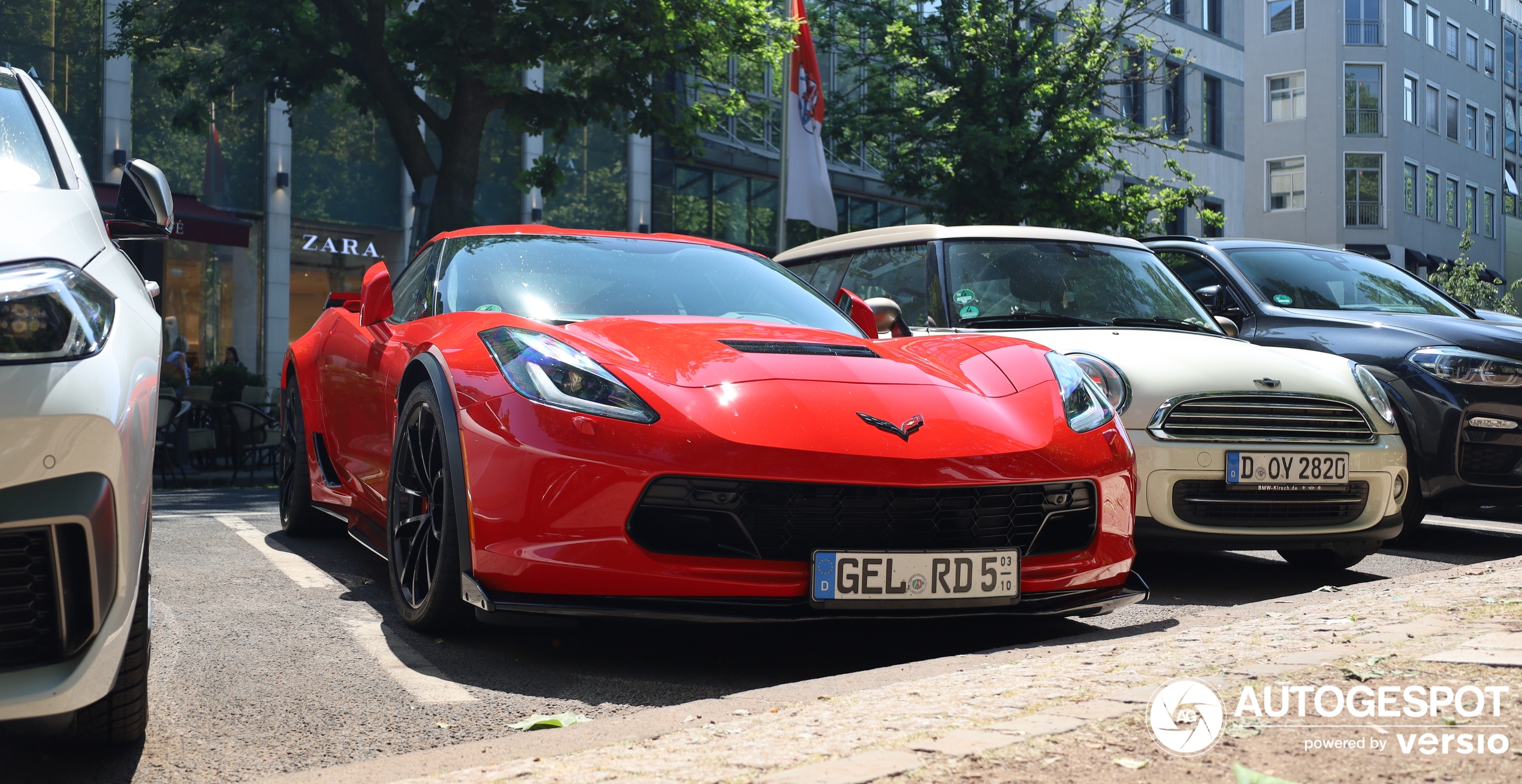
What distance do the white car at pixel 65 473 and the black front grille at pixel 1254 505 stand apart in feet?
12.2

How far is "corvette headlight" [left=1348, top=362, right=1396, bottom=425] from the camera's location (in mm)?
5602

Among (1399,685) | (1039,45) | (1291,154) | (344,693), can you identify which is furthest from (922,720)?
(1291,154)

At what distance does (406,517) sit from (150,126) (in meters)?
18.8

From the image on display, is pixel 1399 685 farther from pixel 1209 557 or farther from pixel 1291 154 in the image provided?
pixel 1291 154

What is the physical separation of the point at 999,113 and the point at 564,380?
18090mm

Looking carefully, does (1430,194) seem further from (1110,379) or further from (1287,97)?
(1110,379)

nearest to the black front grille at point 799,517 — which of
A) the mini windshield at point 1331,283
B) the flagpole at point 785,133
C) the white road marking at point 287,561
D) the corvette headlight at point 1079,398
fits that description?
the corvette headlight at point 1079,398

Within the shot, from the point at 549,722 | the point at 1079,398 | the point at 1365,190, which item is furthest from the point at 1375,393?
the point at 1365,190

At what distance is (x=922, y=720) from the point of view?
2689 mm

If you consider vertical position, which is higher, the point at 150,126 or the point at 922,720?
the point at 150,126

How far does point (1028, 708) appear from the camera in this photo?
9.16ft

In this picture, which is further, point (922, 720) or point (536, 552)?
point (536, 552)

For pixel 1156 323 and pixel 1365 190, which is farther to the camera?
pixel 1365 190

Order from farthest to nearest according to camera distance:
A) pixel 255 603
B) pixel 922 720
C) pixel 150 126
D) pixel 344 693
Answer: pixel 150 126 → pixel 255 603 → pixel 344 693 → pixel 922 720
